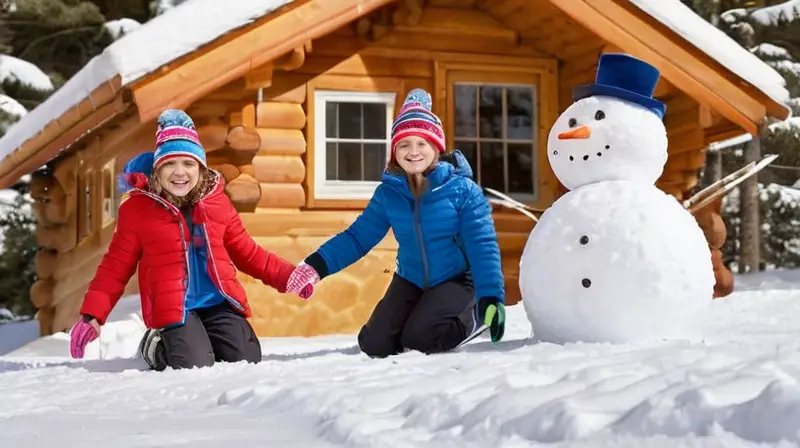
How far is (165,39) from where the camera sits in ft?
19.8

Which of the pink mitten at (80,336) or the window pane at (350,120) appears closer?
the pink mitten at (80,336)

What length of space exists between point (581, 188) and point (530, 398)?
5.49 ft

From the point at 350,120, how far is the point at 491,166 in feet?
4.84

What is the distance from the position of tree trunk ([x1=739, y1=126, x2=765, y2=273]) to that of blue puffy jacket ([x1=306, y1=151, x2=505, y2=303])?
10737 millimetres

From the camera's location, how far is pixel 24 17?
57.1 feet

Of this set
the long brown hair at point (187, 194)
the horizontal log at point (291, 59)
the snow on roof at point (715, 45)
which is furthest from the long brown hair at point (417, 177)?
the snow on roof at point (715, 45)

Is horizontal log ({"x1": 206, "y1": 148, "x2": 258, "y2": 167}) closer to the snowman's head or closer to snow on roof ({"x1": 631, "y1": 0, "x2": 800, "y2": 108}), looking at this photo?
snow on roof ({"x1": 631, "y1": 0, "x2": 800, "y2": 108})

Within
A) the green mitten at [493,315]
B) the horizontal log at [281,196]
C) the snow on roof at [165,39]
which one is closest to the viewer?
the green mitten at [493,315]

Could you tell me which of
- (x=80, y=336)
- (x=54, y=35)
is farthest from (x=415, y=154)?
(x=54, y=35)

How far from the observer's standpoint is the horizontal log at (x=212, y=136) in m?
6.87

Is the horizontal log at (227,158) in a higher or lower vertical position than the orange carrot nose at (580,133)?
higher

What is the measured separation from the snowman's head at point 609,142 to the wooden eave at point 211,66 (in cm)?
313

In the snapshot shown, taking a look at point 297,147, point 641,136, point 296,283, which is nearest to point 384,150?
point 297,147

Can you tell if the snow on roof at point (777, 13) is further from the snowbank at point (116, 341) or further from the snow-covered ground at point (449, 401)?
the snow-covered ground at point (449, 401)
